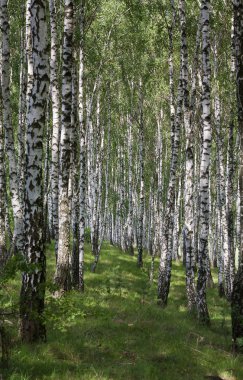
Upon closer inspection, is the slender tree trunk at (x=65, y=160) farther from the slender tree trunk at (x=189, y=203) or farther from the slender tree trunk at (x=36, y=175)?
the slender tree trunk at (x=189, y=203)

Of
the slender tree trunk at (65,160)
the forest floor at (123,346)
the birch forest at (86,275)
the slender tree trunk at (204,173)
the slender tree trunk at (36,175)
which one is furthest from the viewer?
the slender tree trunk at (204,173)

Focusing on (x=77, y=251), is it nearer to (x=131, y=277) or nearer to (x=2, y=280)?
(x=131, y=277)

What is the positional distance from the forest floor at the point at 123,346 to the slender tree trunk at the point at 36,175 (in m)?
0.33

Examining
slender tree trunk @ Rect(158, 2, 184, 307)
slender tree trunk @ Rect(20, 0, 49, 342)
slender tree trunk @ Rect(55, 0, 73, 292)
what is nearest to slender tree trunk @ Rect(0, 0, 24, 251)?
slender tree trunk @ Rect(55, 0, 73, 292)

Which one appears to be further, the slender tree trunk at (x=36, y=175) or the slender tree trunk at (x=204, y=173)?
the slender tree trunk at (x=204, y=173)

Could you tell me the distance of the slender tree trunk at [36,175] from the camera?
7473mm

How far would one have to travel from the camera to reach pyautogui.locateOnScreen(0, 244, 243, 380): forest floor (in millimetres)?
6770

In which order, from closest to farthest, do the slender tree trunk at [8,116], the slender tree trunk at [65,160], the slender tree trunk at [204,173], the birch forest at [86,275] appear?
the birch forest at [86,275]
the slender tree trunk at [65,160]
the slender tree trunk at [8,116]
the slender tree trunk at [204,173]

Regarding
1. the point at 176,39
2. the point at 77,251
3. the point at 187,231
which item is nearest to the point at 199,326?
the point at 187,231

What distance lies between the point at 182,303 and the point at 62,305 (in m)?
10.5

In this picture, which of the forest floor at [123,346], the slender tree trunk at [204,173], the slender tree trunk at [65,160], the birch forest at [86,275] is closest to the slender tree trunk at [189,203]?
the birch forest at [86,275]

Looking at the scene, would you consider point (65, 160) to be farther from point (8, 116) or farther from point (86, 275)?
point (86, 275)

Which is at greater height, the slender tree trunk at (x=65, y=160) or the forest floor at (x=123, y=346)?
the slender tree trunk at (x=65, y=160)

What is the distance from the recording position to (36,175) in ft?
25.1
